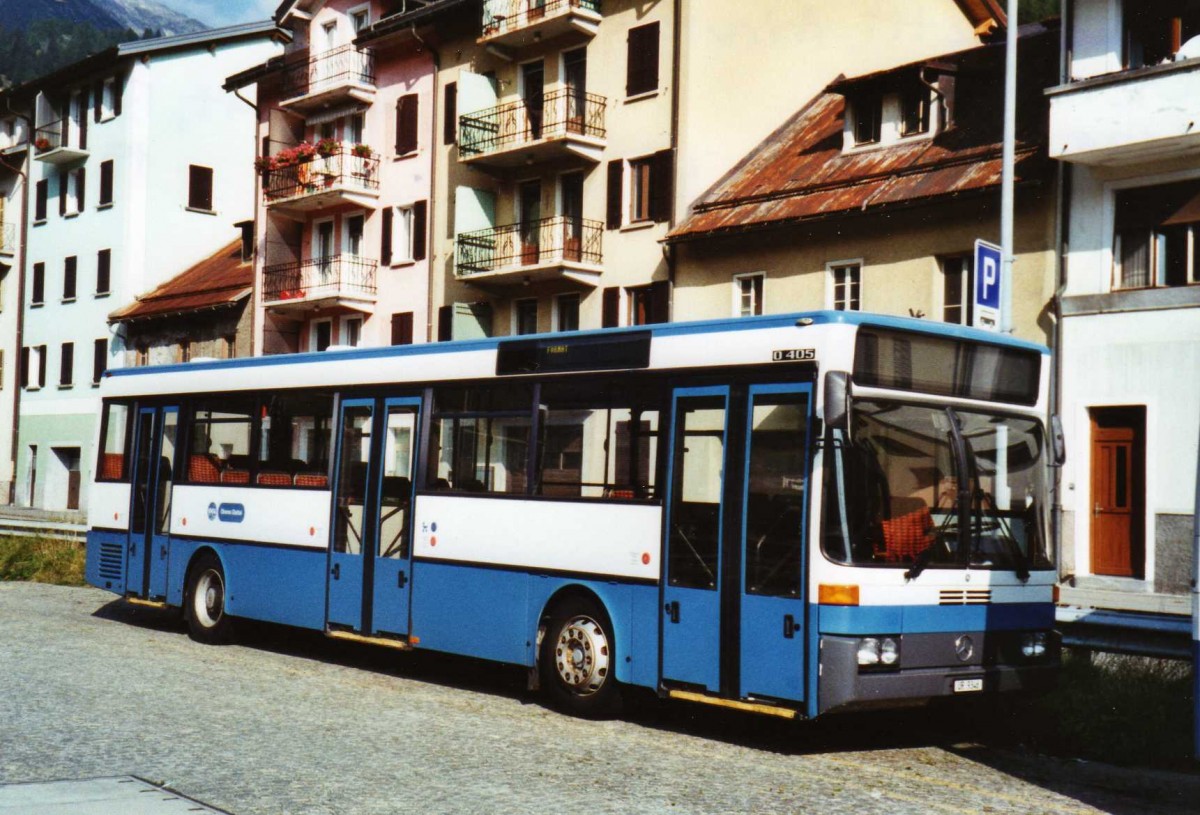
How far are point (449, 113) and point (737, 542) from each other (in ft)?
97.6

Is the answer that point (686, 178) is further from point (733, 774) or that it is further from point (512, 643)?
point (733, 774)

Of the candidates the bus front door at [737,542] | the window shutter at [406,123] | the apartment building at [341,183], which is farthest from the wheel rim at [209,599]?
the window shutter at [406,123]

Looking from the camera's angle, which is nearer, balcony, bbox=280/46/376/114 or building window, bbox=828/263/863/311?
building window, bbox=828/263/863/311

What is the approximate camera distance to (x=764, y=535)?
999 centimetres

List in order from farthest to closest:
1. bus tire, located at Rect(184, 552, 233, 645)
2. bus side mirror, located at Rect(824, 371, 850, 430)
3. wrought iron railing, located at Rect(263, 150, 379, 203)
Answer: wrought iron railing, located at Rect(263, 150, 379, 203) < bus tire, located at Rect(184, 552, 233, 645) < bus side mirror, located at Rect(824, 371, 850, 430)

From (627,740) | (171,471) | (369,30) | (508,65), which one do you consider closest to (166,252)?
(369,30)

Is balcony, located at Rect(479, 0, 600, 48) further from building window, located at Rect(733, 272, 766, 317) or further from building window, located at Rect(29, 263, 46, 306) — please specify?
building window, located at Rect(29, 263, 46, 306)

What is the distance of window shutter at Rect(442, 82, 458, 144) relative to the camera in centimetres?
3800

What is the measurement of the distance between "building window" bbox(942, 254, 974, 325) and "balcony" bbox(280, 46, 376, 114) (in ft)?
67.8

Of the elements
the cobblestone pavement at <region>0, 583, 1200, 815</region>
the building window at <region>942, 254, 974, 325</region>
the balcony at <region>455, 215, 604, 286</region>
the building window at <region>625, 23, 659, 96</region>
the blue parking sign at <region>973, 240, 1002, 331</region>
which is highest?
the building window at <region>625, 23, 659, 96</region>

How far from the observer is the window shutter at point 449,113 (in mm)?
38000

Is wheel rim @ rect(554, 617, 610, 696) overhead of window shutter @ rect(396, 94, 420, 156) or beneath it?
beneath

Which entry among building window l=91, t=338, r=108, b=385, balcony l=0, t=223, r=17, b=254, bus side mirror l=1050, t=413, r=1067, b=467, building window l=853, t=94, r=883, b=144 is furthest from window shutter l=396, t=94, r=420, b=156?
bus side mirror l=1050, t=413, r=1067, b=467

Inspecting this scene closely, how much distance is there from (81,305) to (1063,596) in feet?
133
